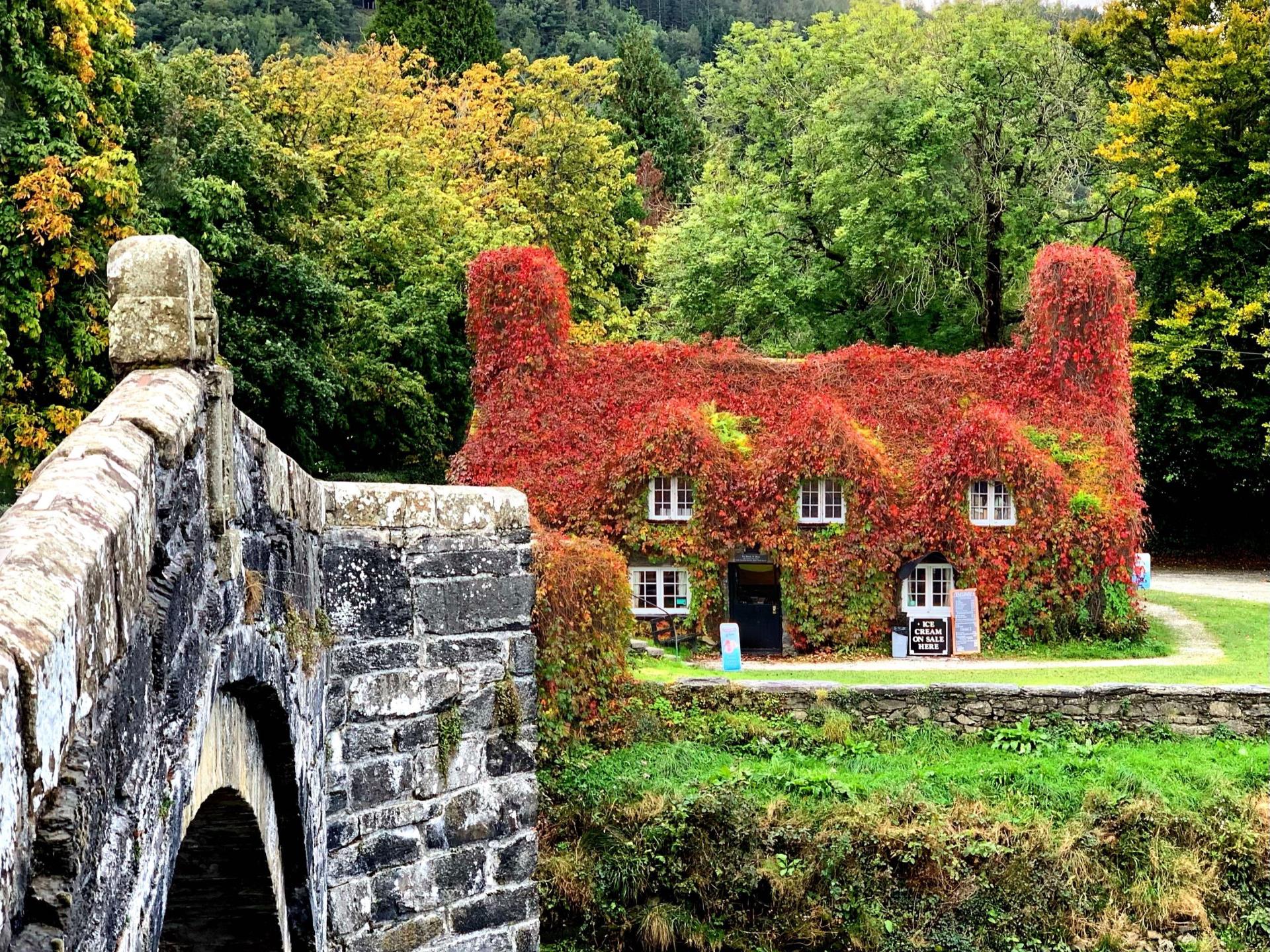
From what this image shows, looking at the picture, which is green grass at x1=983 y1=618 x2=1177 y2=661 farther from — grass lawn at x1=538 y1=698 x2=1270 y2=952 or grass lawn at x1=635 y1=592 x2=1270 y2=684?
grass lawn at x1=538 y1=698 x2=1270 y2=952

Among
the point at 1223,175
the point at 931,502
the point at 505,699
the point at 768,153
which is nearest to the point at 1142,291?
the point at 1223,175

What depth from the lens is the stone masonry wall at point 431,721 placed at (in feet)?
18.8

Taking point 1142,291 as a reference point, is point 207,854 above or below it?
below

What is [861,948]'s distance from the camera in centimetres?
1298

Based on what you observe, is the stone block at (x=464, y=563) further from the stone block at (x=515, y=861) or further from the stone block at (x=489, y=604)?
the stone block at (x=515, y=861)

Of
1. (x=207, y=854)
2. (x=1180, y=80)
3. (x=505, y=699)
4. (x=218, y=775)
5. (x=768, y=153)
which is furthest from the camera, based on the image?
(x=768, y=153)

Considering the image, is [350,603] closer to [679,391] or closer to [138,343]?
[138,343]

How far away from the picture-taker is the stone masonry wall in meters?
5.73

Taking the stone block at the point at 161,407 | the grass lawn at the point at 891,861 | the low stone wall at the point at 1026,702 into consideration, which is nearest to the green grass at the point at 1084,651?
the low stone wall at the point at 1026,702

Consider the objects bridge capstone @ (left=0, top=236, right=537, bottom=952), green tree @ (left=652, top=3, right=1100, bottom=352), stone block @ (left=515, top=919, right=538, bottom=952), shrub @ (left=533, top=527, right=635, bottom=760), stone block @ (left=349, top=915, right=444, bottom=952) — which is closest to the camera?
bridge capstone @ (left=0, top=236, right=537, bottom=952)

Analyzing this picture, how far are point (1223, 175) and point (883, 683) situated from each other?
17.3 meters

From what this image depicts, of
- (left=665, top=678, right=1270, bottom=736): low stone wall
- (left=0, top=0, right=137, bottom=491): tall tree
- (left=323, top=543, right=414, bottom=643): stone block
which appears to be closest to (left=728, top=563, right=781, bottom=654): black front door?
(left=665, top=678, right=1270, bottom=736): low stone wall

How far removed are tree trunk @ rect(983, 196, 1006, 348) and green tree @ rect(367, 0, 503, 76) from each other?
21104 mm

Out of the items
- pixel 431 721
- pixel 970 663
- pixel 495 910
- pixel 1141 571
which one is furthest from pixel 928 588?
pixel 431 721
